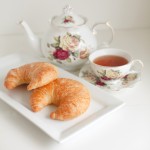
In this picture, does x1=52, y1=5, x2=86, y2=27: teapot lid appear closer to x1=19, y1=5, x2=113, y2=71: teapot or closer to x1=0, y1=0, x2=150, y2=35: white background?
x1=19, y1=5, x2=113, y2=71: teapot

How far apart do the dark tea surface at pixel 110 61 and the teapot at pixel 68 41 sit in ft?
0.14

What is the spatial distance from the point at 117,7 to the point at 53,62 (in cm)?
40

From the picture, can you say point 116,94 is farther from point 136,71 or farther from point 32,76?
point 32,76

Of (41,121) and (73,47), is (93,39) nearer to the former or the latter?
(73,47)

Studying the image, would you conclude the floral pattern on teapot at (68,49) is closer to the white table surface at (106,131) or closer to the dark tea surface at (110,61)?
the dark tea surface at (110,61)

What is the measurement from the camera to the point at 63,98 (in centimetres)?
76

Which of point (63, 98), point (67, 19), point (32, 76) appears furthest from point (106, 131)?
point (67, 19)

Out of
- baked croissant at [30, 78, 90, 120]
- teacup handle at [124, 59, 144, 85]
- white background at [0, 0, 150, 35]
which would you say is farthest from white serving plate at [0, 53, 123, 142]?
white background at [0, 0, 150, 35]

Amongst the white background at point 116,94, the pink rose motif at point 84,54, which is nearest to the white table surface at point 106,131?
the white background at point 116,94

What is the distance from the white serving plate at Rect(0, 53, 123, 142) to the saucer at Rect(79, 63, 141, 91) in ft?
0.14

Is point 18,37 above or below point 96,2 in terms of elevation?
below

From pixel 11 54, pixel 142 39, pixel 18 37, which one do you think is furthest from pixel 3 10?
pixel 142 39

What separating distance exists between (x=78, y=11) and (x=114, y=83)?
0.43 meters

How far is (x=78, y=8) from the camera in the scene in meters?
1.21
